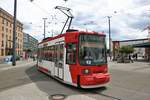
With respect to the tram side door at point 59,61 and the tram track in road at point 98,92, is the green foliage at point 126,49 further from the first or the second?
the tram track in road at point 98,92

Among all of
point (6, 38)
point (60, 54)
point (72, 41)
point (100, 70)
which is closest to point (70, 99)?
point (100, 70)

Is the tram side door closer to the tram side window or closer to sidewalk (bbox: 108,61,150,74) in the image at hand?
the tram side window

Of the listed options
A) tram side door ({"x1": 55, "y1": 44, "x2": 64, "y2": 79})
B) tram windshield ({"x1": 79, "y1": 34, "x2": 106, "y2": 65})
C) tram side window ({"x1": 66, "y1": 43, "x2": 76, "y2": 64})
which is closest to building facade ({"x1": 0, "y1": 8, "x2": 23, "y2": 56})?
tram side door ({"x1": 55, "y1": 44, "x2": 64, "y2": 79})

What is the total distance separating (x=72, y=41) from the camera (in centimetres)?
1090

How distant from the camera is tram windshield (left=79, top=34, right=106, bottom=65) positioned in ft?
33.9

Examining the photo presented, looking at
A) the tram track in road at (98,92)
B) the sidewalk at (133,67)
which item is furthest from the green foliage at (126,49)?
the tram track in road at (98,92)

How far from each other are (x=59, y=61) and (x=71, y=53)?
1.69m

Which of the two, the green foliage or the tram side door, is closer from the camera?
the tram side door

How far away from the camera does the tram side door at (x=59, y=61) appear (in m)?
11.9

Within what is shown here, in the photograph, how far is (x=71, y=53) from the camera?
11.0m

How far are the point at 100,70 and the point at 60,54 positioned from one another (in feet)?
9.16

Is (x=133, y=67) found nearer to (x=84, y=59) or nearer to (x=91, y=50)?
(x=91, y=50)

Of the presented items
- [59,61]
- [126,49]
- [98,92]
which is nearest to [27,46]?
[126,49]

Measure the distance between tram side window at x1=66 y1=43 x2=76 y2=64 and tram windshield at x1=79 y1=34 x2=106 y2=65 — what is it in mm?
400
